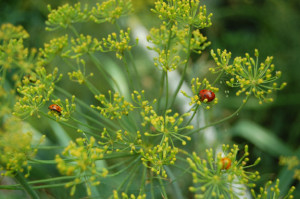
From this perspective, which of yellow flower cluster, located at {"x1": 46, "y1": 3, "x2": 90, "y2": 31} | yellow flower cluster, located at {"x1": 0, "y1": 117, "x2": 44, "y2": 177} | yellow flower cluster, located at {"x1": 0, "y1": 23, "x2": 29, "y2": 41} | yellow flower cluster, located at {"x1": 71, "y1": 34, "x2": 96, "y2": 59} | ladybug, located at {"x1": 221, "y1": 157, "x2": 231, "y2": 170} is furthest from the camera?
yellow flower cluster, located at {"x1": 46, "y1": 3, "x2": 90, "y2": 31}

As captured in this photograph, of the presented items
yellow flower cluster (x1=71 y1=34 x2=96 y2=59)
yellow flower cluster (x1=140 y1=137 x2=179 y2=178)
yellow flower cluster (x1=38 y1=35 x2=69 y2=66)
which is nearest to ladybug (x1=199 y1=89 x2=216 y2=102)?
yellow flower cluster (x1=140 y1=137 x2=179 y2=178)

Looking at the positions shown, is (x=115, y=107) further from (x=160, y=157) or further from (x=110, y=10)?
(x=110, y=10)

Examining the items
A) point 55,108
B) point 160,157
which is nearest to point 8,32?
point 55,108

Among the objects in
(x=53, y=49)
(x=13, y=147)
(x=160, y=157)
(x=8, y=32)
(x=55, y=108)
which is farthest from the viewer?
(x=53, y=49)

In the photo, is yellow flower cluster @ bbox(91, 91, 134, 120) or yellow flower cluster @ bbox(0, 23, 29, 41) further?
yellow flower cluster @ bbox(0, 23, 29, 41)

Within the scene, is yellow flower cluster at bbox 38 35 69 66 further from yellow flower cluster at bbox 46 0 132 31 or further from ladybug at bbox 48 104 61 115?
ladybug at bbox 48 104 61 115

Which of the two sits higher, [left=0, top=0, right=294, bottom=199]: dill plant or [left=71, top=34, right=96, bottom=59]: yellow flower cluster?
[left=71, top=34, right=96, bottom=59]: yellow flower cluster

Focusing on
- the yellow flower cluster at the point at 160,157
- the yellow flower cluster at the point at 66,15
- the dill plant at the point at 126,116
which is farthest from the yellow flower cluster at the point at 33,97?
the yellow flower cluster at the point at 160,157

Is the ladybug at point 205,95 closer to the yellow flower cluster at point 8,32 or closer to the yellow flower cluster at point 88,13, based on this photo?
the yellow flower cluster at point 88,13
